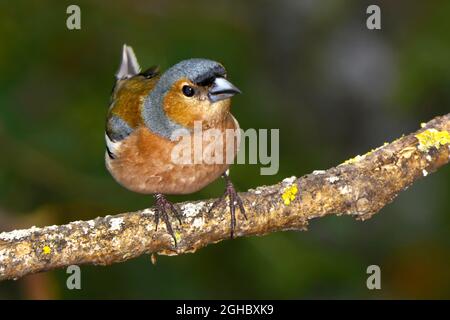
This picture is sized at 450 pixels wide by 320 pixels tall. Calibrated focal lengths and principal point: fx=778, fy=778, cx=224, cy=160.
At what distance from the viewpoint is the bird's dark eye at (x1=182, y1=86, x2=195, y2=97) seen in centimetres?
483

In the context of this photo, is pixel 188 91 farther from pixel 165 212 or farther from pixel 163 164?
pixel 165 212

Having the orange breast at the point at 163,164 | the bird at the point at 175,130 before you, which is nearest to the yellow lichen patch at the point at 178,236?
the bird at the point at 175,130

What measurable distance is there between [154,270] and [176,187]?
1.71 m

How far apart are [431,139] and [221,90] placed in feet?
4.25

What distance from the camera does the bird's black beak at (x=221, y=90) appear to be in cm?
469

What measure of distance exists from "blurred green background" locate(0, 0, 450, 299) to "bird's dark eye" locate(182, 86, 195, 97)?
1.30 meters

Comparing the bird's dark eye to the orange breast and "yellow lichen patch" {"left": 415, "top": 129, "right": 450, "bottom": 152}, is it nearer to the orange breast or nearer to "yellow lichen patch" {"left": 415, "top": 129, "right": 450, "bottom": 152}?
the orange breast

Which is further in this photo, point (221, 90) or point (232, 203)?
point (221, 90)

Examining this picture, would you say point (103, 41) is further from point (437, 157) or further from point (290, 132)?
point (437, 157)

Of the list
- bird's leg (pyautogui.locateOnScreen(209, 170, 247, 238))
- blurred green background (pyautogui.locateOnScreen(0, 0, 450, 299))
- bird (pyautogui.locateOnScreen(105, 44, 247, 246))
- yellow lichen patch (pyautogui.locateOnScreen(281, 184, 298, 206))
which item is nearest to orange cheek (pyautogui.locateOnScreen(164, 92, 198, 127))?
bird (pyautogui.locateOnScreen(105, 44, 247, 246))

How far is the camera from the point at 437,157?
4.67m

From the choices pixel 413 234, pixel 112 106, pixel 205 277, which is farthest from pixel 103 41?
pixel 413 234

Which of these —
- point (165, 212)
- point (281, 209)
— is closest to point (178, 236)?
point (165, 212)

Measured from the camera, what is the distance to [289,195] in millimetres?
4555
